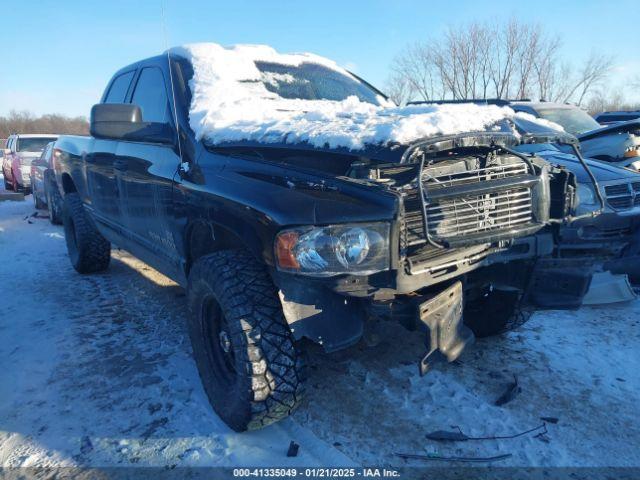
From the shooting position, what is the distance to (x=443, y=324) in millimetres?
2178

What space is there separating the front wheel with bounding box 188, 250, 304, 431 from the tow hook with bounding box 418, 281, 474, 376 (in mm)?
637

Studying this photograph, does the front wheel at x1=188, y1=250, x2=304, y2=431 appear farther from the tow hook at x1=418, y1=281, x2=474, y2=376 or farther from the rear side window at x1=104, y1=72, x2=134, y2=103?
the rear side window at x1=104, y1=72, x2=134, y2=103

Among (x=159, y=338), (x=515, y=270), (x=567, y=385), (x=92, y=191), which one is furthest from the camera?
(x=92, y=191)

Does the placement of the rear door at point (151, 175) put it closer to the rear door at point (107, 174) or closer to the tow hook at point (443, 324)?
the rear door at point (107, 174)

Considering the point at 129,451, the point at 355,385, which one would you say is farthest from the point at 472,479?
the point at 129,451

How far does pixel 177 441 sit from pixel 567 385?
2231 millimetres

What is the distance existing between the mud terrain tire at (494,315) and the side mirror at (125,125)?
89.8 inches

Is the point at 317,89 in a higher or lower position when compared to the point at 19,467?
higher

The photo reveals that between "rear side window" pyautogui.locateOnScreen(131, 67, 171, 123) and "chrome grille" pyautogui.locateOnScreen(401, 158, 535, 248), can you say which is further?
"rear side window" pyautogui.locateOnScreen(131, 67, 171, 123)

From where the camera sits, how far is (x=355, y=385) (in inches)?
113

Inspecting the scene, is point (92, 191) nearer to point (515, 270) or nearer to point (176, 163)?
point (176, 163)

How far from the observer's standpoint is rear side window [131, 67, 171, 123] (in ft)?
10.6

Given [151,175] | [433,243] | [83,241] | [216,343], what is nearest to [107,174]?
[151,175]

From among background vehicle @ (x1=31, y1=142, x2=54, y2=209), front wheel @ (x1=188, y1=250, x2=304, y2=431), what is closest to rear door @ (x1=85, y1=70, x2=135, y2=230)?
front wheel @ (x1=188, y1=250, x2=304, y2=431)
